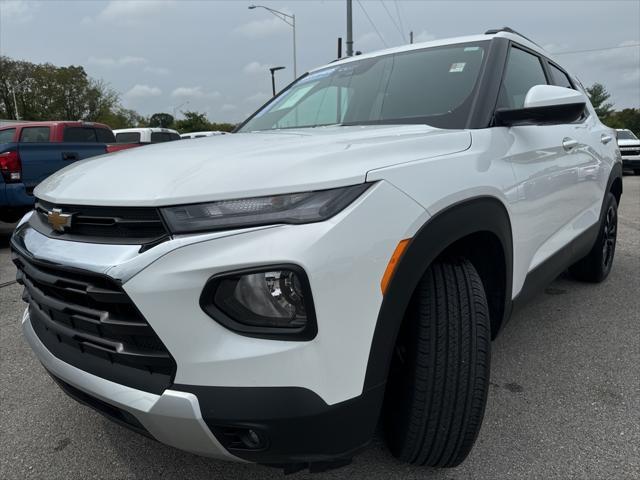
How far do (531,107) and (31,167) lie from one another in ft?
20.5

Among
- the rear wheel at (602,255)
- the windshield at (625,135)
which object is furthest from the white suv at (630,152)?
the rear wheel at (602,255)

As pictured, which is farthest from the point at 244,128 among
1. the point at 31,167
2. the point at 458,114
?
the point at 31,167

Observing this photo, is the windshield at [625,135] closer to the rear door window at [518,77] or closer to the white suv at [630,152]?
the white suv at [630,152]

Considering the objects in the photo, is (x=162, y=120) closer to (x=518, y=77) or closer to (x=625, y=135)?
(x=625, y=135)

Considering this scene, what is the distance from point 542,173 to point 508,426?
3.78ft

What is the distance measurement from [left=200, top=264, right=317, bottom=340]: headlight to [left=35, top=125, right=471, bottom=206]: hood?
0.23 metres

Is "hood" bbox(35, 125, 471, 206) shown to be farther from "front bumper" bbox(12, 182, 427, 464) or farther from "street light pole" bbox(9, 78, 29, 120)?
"street light pole" bbox(9, 78, 29, 120)

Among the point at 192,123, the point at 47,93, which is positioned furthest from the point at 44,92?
the point at 192,123

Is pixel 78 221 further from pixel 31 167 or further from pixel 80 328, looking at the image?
pixel 31 167

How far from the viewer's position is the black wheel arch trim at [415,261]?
1.39 m

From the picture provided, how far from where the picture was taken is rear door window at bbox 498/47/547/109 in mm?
2367

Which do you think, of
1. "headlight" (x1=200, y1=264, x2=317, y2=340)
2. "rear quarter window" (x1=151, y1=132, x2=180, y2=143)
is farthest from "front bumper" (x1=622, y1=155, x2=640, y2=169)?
"headlight" (x1=200, y1=264, x2=317, y2=340)

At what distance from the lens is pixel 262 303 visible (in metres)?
1.30

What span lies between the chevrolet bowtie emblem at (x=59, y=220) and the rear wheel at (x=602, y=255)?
3.55 m
